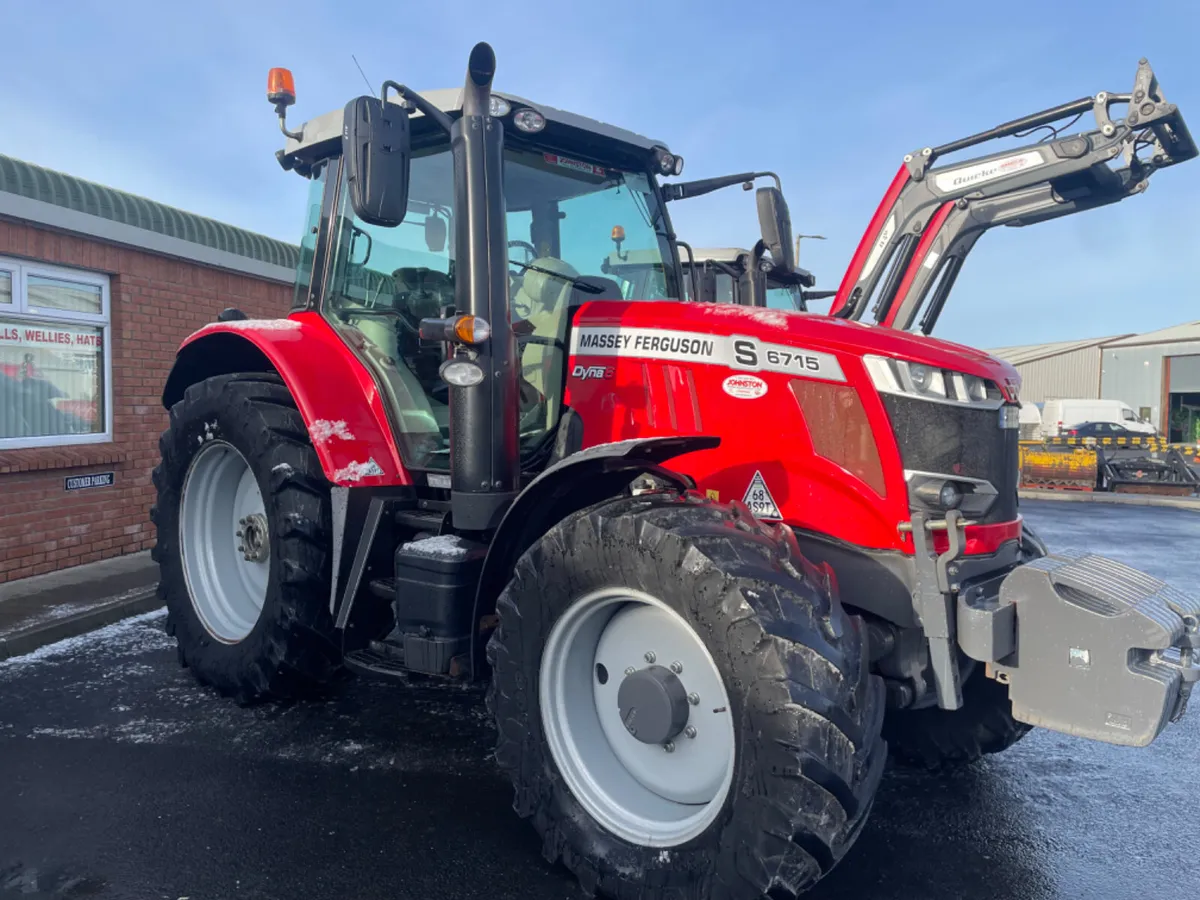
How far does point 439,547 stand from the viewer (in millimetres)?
3412

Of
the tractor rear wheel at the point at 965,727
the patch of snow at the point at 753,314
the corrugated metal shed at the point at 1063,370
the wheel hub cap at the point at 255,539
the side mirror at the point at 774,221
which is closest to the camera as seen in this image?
the patch of snow at the point at 753,314

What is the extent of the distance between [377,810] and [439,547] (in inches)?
38.2

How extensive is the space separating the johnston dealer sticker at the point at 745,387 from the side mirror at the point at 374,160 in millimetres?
1230

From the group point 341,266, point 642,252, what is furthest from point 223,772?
point 642,252

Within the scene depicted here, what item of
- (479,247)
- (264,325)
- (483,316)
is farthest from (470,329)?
(264,325)

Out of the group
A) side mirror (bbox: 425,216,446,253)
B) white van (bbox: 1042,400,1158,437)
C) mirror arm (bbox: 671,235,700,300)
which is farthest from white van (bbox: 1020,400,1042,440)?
side mirror (bbox: 425,216,446,253)

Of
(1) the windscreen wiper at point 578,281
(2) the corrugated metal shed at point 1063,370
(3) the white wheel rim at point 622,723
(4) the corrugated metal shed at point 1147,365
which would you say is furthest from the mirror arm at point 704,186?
(2) the corrugated metal shed at point 1063,370

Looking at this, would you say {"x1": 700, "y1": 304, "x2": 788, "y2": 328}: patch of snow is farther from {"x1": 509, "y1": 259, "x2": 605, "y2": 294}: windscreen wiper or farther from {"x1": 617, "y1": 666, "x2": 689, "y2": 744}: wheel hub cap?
{"x1": 617, "y1": 666, "x2": 689, "y2": 744}: wheel hub cap

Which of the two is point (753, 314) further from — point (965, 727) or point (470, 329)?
point (965, 727)

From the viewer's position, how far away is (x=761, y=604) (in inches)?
94.1

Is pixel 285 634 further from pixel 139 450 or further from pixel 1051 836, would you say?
pixel 139 450

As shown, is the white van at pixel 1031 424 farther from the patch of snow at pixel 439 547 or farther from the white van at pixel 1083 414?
the patch of snow at pixel 439 547

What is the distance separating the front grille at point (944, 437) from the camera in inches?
114

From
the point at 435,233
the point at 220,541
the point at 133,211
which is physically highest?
the point at 133,211
